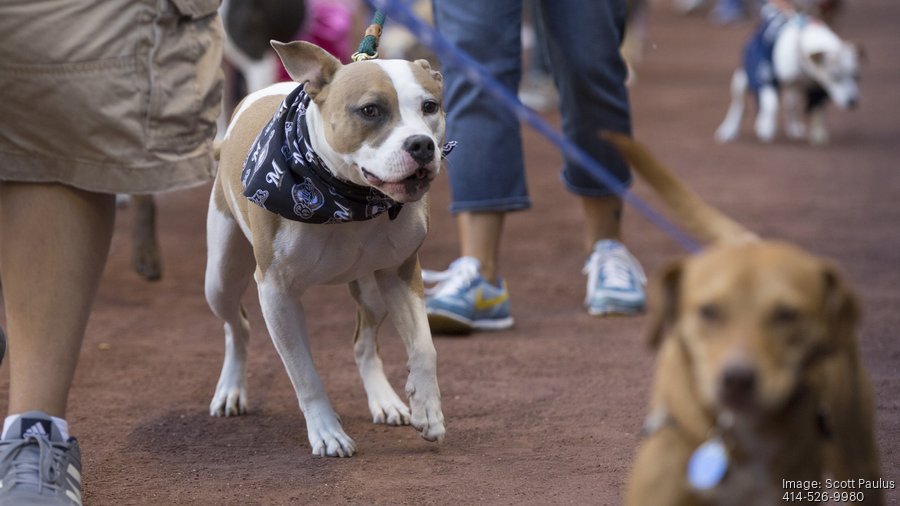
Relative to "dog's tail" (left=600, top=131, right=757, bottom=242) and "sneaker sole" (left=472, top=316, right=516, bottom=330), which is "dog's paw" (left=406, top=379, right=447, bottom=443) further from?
"sneaker sole" (left=472, top=316, right=516, bottom=330)

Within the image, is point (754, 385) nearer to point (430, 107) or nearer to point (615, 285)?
point (430, 107)

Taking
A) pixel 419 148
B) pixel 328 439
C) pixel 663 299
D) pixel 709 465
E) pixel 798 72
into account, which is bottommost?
pixel 798 72

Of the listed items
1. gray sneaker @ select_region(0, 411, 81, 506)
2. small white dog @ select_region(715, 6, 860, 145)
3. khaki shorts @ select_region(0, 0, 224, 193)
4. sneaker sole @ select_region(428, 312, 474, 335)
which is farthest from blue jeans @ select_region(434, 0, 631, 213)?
small white dog @ select_region(715, 6, 860, 145)

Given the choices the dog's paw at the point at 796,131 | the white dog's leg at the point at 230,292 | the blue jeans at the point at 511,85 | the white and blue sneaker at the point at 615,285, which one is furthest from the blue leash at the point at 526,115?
the dog's paw at the point at 796,131

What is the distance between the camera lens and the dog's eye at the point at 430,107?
9.33 feet

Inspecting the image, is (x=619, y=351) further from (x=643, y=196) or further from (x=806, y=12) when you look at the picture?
(x=806, y=12)

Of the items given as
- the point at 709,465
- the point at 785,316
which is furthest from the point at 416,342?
the point at 785,316

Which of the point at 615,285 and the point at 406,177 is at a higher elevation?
the point at 406,177

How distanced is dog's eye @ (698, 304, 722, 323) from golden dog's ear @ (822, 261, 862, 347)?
0.50ft

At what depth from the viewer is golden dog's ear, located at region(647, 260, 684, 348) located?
5.82 ft

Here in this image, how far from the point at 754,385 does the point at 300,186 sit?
1433 mm

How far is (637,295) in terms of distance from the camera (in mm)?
4316

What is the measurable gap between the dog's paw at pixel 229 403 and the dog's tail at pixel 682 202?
1.73 m

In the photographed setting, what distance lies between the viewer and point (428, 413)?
294 cm
